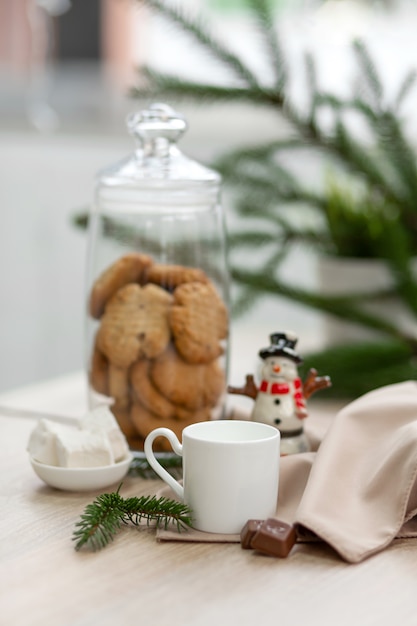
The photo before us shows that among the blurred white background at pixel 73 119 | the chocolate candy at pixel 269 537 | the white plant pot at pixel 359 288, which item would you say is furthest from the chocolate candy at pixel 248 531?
the blurred white background at pixel 73 119

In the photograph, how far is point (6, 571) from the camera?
2.12 ft

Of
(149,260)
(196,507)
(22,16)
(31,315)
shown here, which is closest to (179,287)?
(149,260)

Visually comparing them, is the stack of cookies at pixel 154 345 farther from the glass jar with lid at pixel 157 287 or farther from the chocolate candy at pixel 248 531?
the chocolate candy at pixel 248 531

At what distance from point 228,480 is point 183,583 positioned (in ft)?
0.32

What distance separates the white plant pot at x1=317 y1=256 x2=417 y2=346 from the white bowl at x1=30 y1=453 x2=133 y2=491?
1.70ft

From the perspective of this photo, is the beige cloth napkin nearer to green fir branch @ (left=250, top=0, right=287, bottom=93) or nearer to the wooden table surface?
the wooden table surface

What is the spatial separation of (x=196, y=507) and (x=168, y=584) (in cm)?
10

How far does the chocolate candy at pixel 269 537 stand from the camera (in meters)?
0.67

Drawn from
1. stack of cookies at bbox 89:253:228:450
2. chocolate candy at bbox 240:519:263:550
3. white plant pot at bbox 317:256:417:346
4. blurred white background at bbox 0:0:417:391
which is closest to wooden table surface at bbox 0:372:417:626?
chocolate candy at bbox 240:519:263:550

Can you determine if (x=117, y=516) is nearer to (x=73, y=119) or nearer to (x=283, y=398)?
(x=283, y=398)

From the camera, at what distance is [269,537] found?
68cm

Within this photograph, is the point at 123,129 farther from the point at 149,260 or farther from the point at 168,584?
the point at 168,584

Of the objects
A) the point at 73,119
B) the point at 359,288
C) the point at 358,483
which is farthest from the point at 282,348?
the point at 73,119

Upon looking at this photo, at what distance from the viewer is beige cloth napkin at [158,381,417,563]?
70 centimetres
